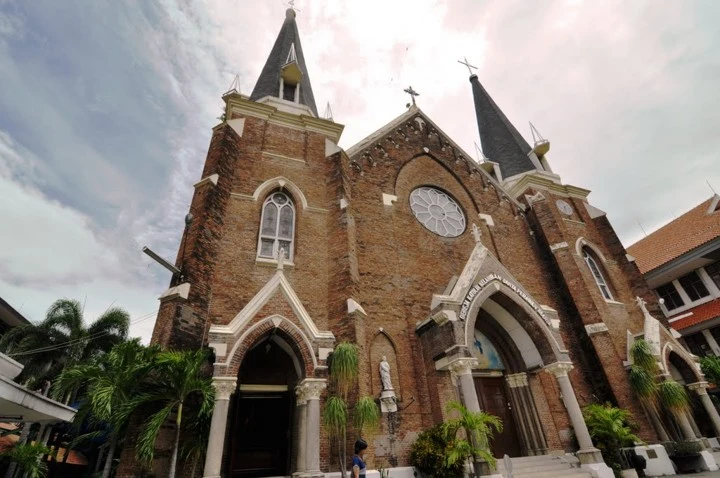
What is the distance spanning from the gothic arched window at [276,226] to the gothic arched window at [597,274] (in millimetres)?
13194

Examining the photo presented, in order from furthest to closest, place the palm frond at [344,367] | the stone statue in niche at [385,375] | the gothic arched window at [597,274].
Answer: the gothic arched window at [597,274] < the stone statue in niche at [385,375] < the palm frond at [344,367]

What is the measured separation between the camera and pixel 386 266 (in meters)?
12.8

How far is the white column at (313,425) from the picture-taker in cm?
806

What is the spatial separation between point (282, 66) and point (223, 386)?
51.0ft

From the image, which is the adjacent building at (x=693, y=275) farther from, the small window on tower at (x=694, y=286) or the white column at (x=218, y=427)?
the white column at (x=218, y=427)

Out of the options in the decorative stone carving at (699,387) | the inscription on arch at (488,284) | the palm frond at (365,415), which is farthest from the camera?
the decorative stone carving at (699,387)

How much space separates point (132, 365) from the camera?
7.21 meters

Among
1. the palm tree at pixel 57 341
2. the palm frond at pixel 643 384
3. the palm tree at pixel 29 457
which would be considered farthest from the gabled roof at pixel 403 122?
the palm tree at pixel 57 341

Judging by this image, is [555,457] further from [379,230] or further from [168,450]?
[168,450]

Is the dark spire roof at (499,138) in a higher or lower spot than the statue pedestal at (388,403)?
higher

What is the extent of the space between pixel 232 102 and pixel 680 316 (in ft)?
79.4

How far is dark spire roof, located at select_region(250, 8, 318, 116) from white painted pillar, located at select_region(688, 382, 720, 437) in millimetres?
19010

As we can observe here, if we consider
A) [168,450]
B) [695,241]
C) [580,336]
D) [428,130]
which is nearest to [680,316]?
[695,241]

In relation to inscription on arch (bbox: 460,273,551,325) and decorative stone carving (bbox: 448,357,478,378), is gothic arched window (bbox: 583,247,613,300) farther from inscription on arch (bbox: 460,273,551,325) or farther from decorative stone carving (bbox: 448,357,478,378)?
decorative stone carving (bbox: 448,357,478,378)
